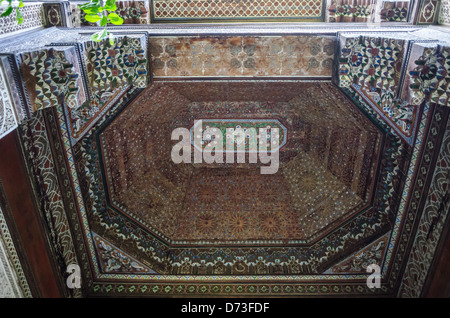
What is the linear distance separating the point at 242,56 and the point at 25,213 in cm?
264

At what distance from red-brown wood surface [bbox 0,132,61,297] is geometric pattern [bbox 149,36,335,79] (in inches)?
60.5

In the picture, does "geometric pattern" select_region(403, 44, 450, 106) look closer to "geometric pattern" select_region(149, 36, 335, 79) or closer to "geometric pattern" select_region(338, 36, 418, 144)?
"geometric pattern" select_region(338, 36, 418, 144)

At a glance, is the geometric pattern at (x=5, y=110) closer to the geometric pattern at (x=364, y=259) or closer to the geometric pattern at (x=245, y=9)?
the geometric pattern at (x=245, y=9)

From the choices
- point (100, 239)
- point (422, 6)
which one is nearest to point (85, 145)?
point (100, 239)

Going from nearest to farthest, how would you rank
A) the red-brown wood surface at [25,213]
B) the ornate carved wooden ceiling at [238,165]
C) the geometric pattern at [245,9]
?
the ornate carved wooden ceiling at [238,165] < the red-brown wood surface at [25,213] < the geometric pattern at [245,9]

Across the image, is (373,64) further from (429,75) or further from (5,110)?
(5,110)

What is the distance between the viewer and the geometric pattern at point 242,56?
3355 mm

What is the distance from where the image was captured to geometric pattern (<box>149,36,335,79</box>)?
336 cm

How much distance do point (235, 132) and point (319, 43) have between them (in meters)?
2.14

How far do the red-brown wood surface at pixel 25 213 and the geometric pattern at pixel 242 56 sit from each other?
5.04 feet

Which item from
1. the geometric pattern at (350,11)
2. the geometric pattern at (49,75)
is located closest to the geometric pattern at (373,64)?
the geometric pattern at (350,11)

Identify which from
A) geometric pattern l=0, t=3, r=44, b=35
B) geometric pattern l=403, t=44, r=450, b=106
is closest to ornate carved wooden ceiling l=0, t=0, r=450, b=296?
geometric pattern l=403, t=44, r=450, b=106

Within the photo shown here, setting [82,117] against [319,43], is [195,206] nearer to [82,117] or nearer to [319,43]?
[82,117]

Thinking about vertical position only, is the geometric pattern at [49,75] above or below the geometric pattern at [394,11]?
below
